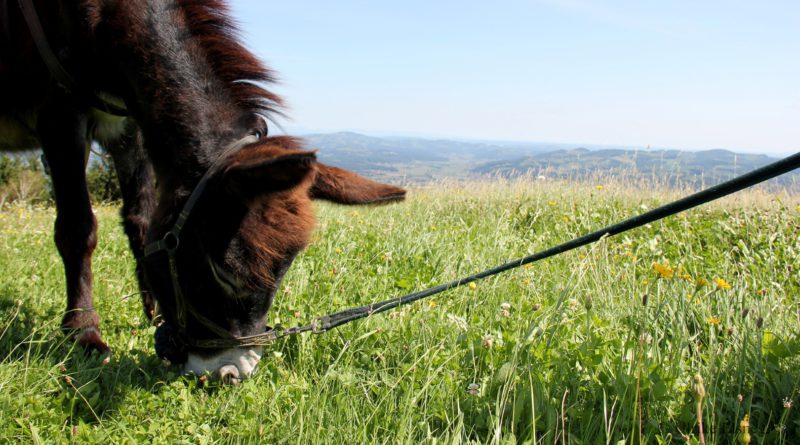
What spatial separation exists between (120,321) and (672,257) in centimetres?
405

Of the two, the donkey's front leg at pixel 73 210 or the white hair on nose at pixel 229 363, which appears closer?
the white hair on nose at pixel 229 363

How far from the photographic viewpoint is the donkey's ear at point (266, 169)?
5.29 ft

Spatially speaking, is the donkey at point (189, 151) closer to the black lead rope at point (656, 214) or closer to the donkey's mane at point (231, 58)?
the donkey's mane at point (231, 58)

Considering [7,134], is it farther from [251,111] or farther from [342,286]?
[342,286]

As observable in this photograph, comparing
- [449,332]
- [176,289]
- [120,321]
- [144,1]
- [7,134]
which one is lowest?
[120,321]

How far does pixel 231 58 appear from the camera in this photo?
241 centimetres

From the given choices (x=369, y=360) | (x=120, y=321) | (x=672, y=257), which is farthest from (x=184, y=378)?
(x=672, y=257)

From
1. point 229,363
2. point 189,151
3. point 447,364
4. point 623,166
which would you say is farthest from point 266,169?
point 623,166

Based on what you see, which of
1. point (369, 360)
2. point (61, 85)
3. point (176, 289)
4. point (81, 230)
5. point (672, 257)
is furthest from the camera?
point (672, 257)

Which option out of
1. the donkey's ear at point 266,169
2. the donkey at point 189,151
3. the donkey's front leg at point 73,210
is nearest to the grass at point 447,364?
the donkey's front leg at point 73,210

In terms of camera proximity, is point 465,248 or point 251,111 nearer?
point 251,111

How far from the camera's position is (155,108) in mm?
2299

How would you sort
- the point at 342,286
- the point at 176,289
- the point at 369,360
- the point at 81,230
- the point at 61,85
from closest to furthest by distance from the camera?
the point at 176,289 → the point at 369,360 → the point at 61,85 → the point at 81,230 → the point at 342,286

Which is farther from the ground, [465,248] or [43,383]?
[465,248]
